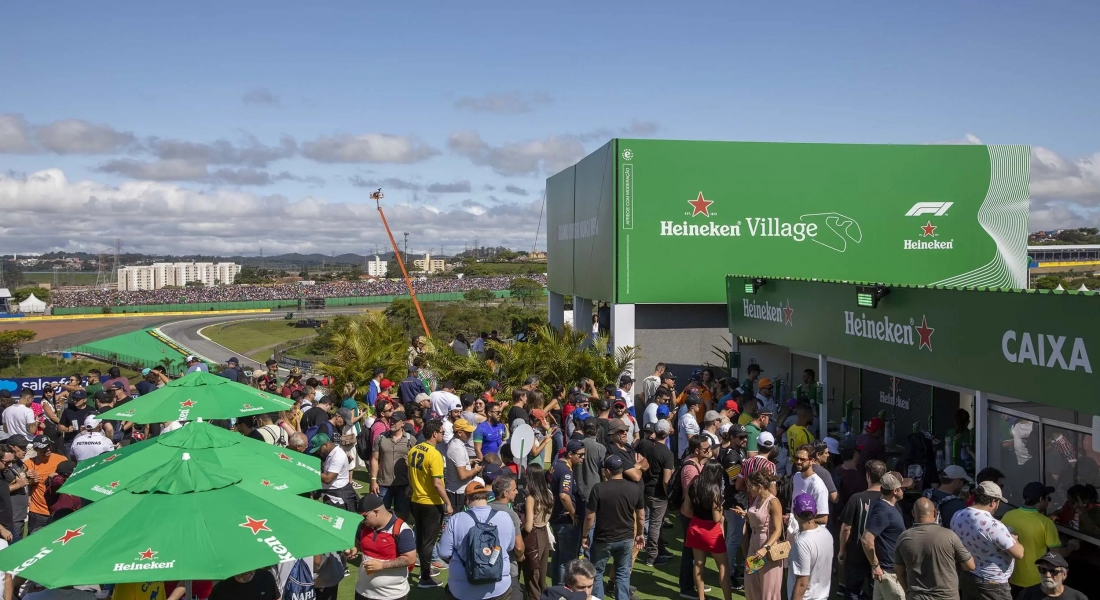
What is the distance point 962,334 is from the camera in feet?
29.7

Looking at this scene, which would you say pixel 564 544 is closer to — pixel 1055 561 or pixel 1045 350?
pixel 1055 561

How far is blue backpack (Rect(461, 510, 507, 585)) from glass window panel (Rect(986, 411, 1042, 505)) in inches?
228

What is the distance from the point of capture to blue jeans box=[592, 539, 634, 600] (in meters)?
7.29

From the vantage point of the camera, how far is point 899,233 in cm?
2047

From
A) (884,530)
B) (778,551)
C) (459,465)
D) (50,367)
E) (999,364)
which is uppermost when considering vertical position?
(999,364)

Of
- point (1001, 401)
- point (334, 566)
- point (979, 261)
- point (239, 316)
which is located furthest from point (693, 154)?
point (239, 316)

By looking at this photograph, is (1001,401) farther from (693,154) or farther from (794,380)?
(693,154)

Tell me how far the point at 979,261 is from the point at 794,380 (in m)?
8.65

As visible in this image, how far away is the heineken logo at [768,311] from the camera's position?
534 inches

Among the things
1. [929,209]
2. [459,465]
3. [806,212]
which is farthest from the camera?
[929,209]

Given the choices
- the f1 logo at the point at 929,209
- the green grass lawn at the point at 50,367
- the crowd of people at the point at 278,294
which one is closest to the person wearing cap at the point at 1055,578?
the f1 logo at the point at 929,209

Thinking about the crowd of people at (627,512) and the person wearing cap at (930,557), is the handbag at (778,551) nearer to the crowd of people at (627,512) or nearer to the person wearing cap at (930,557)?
the crowd of people at (627,512)

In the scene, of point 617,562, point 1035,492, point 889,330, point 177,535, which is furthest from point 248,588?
point 889,330

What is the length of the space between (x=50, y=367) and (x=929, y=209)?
5494cm
